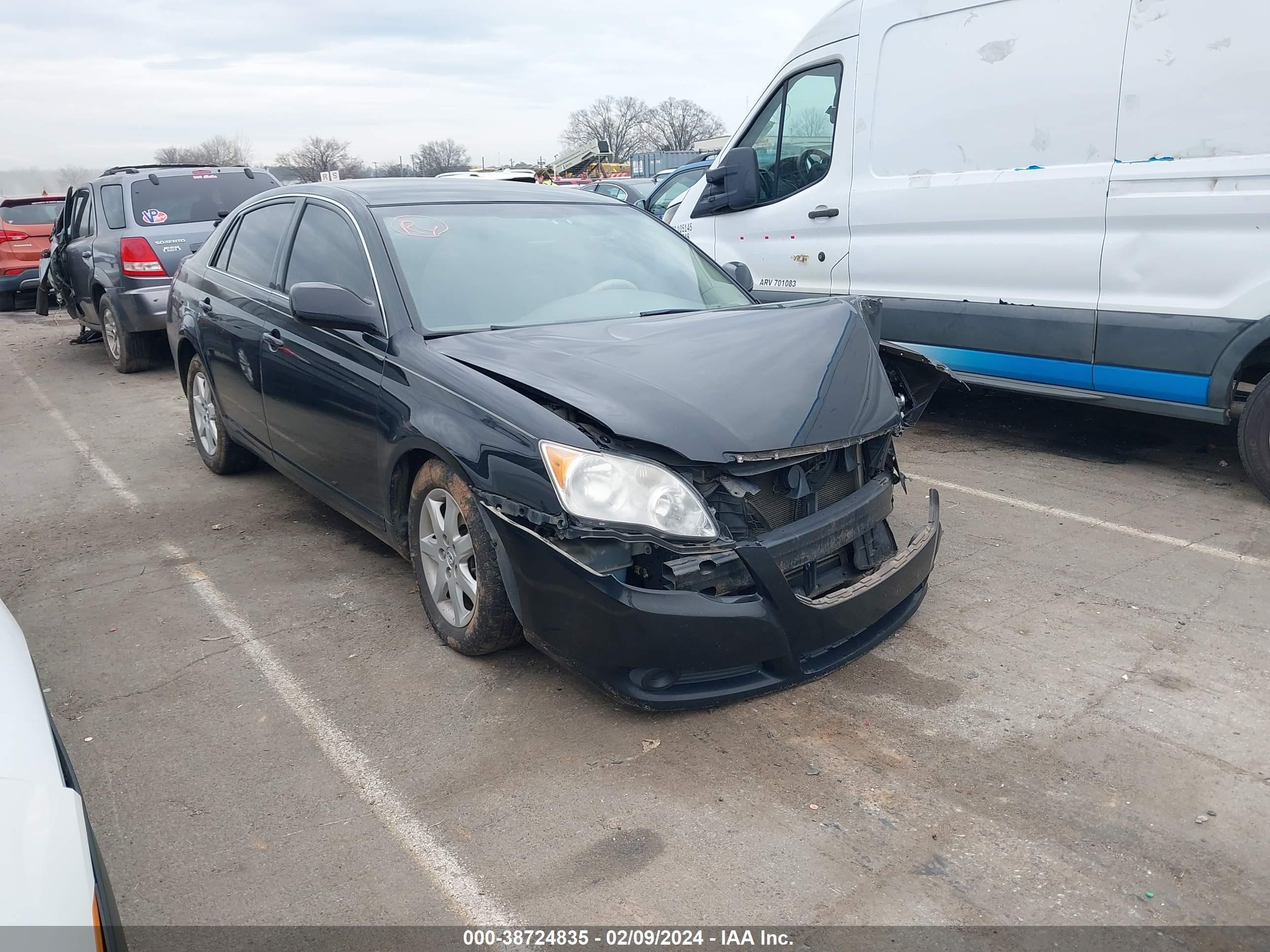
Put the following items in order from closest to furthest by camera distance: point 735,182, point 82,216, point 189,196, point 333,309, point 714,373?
point 714,373
point 333,309
point 735,182
point 189,196
point 82,216

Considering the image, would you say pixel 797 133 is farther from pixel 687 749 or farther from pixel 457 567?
pixel 687 749

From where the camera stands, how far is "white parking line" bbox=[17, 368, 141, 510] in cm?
597

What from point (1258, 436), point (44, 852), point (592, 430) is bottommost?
point (44, 852)

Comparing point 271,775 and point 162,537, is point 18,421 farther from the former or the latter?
point 271,775

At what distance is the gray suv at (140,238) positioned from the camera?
9.62 m

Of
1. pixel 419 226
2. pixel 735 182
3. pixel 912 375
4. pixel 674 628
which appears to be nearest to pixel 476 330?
pixel 419 226

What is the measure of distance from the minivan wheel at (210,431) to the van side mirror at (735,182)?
3608 mm

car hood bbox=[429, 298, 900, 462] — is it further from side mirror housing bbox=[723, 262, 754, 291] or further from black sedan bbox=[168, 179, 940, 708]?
side mirror housing bbox=[723, 262, 754, 291]

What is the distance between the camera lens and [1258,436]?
489 centimetres

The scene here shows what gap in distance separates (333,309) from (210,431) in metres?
2.74

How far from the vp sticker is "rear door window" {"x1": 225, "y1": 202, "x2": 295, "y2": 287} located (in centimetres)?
98

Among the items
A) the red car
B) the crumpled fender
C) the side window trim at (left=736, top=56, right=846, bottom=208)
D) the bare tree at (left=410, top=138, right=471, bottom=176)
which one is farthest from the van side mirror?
the bare tree at (left=410, top=138, right=471, bottom=176)

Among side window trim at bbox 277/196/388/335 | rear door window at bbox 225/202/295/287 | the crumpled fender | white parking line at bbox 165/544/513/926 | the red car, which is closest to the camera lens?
white parking line at bbox 165/544/513/926

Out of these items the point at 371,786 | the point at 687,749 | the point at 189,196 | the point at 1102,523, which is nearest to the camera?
the point at 371,786
